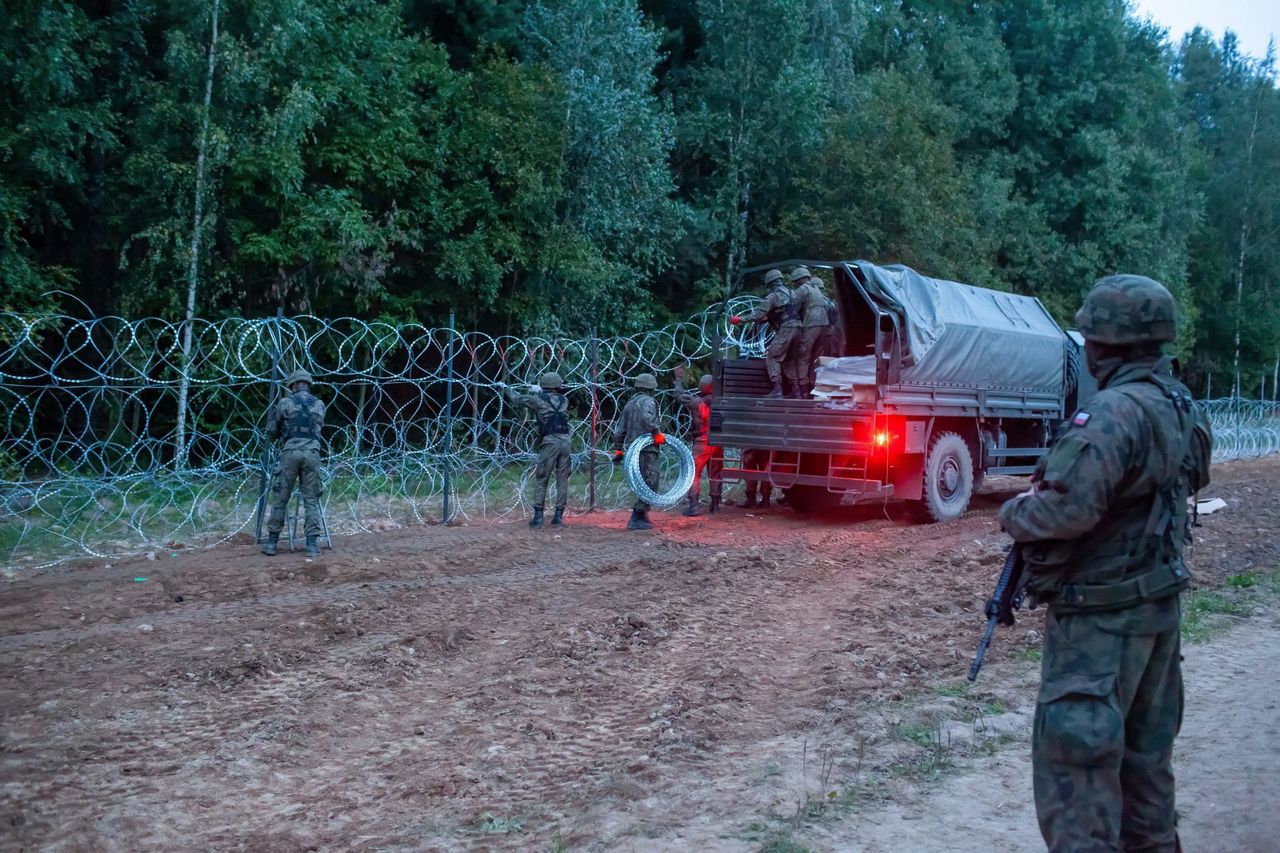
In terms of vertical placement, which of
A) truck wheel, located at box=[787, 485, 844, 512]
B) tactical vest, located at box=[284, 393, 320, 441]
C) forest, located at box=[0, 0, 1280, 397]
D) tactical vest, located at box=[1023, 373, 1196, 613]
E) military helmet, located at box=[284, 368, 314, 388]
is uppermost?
forest, located at box=[0, 0, 1280, 397]

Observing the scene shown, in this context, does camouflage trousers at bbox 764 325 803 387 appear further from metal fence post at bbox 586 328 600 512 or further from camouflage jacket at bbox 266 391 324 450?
camouflage jacket at bbox 266 391 324 450

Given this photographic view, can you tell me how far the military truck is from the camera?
12086mm

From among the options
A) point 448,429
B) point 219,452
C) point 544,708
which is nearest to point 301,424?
point 219,452

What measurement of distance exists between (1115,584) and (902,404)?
28.8 ft

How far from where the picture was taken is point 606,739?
542 cm

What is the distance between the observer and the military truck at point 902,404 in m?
12.1

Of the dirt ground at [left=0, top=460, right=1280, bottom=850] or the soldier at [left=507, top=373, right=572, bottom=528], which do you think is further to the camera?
the soldier at [left=507, top=373, right=572, bottom=528]

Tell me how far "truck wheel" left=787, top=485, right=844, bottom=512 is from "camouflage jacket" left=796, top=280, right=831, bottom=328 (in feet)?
7.56

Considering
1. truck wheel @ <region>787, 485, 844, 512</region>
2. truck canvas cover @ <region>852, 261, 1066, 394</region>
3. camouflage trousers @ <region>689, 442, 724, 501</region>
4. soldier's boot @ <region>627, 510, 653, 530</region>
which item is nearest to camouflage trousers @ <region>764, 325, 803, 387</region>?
truck canvas cover @ <region>852, 261, 1066, 394</region>

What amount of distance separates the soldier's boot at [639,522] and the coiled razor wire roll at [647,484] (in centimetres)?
23

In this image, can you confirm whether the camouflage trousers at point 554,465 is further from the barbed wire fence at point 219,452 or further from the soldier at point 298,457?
the soldier at point 298,457

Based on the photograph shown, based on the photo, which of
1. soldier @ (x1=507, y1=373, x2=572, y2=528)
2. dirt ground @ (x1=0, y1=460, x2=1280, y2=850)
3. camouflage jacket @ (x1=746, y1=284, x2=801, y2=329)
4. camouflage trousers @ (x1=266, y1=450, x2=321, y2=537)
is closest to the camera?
dirt ground @ (x1=0, y1=460, x2=1280, y2=850)

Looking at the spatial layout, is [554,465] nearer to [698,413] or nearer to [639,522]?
[639,522]

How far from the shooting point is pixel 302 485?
34.0 ft
